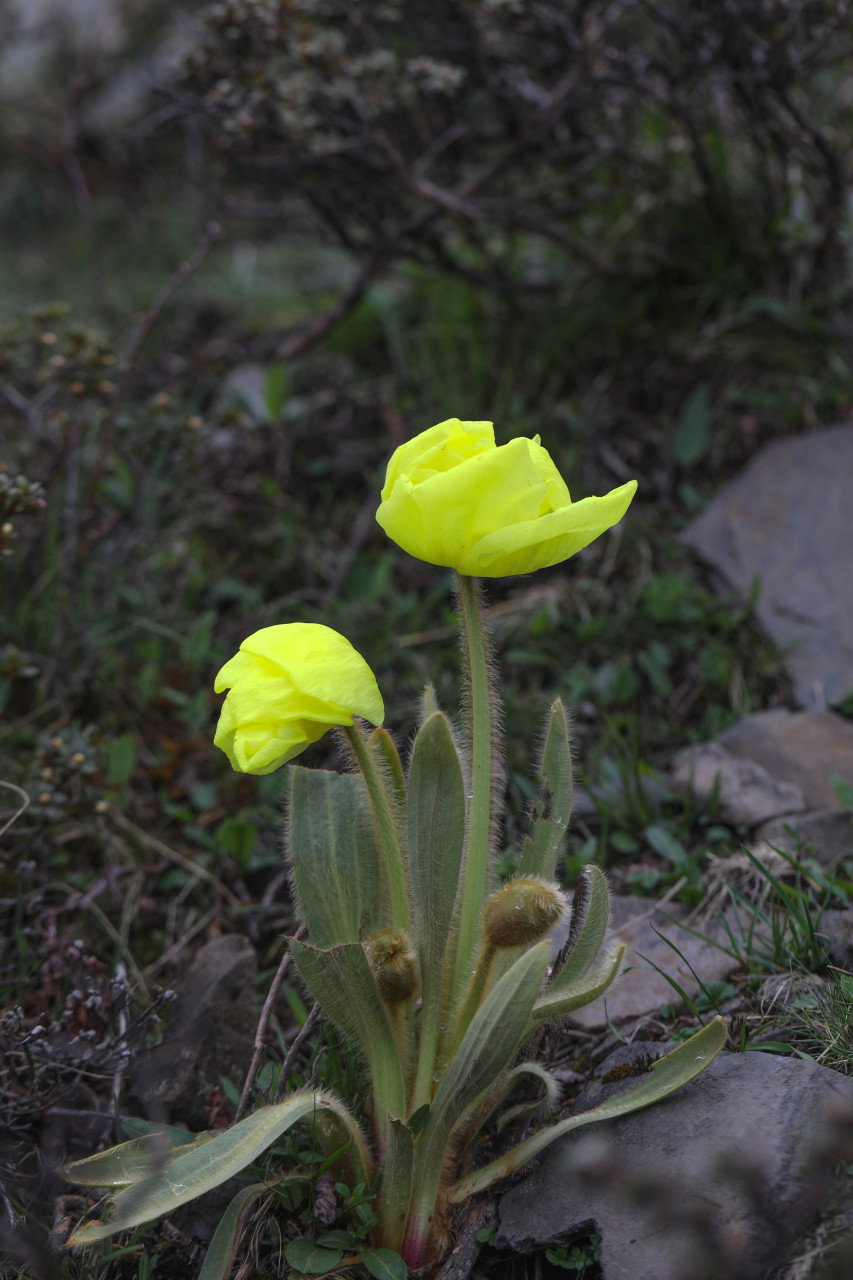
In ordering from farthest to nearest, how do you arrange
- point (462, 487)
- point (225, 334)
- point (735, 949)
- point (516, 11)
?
point (225, 334)
point (516, 11)
point (735, 949)
point (462, 487)

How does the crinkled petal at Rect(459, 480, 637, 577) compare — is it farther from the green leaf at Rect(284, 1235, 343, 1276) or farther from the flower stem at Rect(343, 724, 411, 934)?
the green leaf at Rect(284, 1235, 343, 1276)

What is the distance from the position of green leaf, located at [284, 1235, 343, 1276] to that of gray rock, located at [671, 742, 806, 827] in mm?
1236

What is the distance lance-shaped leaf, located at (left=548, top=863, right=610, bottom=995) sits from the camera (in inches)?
54.5

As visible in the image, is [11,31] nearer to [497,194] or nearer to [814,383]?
[497,194]

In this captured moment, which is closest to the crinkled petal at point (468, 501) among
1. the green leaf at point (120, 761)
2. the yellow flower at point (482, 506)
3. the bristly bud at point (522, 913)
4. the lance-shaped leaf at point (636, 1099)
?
the yellow flower at point (482, 506)

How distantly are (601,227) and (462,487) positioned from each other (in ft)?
9.04

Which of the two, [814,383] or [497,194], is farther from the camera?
[497,194]

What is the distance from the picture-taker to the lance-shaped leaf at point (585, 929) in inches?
54.5

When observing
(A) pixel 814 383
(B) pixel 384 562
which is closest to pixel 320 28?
(B) pixel 384 562

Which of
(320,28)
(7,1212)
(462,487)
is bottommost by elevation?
(7,1212)

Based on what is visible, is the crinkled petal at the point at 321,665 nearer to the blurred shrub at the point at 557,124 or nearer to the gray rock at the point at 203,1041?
the gray rock at the point at 203,1041

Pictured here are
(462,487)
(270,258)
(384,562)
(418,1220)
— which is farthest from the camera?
(270,258)

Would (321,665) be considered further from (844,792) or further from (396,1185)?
(844,792)

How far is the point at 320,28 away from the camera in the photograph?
→ 10.3ft
